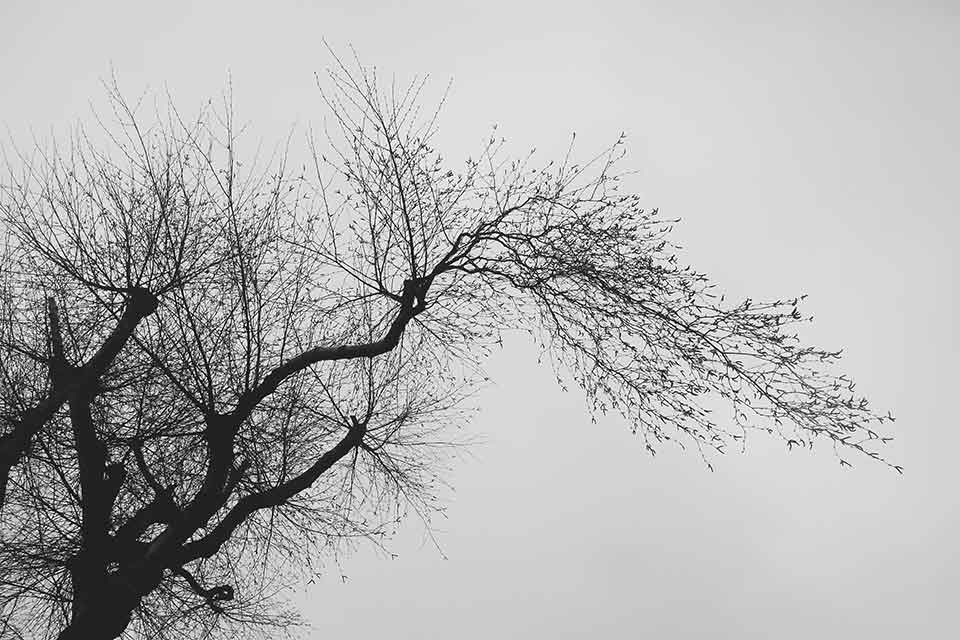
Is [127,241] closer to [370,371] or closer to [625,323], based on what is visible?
[370,371]

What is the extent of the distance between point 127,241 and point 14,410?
1.93 meters

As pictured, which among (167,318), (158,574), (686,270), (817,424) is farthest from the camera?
(167,318)

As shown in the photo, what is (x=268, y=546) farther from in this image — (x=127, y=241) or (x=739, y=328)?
(x=739, y=328)

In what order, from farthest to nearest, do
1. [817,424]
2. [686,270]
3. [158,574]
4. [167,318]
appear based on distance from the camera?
1. [167,318]
2. [158,574]
3. [686,270]
4. [817,424]

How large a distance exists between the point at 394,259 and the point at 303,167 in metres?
1.22

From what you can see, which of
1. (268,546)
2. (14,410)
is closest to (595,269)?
(268,546)

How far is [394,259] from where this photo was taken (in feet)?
22.8

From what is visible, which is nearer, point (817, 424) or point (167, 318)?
point (817, 424)

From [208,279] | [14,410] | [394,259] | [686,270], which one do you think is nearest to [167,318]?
[208,279]

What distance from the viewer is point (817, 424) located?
5516mm

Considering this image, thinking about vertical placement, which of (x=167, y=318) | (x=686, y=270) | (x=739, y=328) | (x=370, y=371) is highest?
(x=167, y=318)

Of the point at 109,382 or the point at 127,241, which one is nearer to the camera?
the point at 127,241

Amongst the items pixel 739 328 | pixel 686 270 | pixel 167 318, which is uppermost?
pixel 167 318

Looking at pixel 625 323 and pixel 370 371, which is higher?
pixel 370 371
